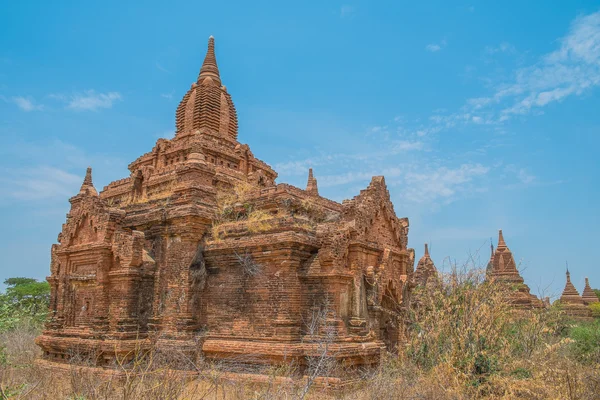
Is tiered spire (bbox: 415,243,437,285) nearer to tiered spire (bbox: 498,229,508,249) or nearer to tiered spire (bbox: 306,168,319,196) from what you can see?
tiered spire (bbox: 306,168,319,196)

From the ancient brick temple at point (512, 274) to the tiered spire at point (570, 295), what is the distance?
9.13 m

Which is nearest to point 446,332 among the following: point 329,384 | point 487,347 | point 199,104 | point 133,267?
point 487,347

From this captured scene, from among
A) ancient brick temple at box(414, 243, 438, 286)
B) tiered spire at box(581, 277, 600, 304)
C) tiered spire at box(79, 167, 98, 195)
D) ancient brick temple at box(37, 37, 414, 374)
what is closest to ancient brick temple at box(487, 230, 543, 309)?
ancient brick temple at box(414, 243, 438, 286)

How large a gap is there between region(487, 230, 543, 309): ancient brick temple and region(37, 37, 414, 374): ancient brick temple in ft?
63.9

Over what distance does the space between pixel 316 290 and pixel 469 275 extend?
447cm

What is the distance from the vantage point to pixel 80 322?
60.5 ft

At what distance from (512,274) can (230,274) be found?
94.8ft

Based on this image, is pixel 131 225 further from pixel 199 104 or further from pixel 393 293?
pixel 393 293

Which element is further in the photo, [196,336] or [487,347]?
[196,336]

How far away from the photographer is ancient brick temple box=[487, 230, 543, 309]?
36.3 meters

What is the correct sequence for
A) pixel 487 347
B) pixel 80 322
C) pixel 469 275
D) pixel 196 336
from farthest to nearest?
pixel 80 322 < pixel 196 336 < pixel 469 275 < pixel 487 347

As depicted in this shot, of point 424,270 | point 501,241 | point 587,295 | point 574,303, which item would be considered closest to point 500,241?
point 501,241

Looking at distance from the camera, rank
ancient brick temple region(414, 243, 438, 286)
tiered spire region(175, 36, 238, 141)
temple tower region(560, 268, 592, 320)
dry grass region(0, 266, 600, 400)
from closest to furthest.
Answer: dry grass region(0, 266, 600, 400) < tiered spire region(175, 36, 238, 141) < ancient brick temple region(414, 243, 438, 286) < temple tower region(560, 268, 592, 320)

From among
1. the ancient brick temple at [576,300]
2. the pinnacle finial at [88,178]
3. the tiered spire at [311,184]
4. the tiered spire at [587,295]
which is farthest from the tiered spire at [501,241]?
the pinnacle finial at [88,178]
